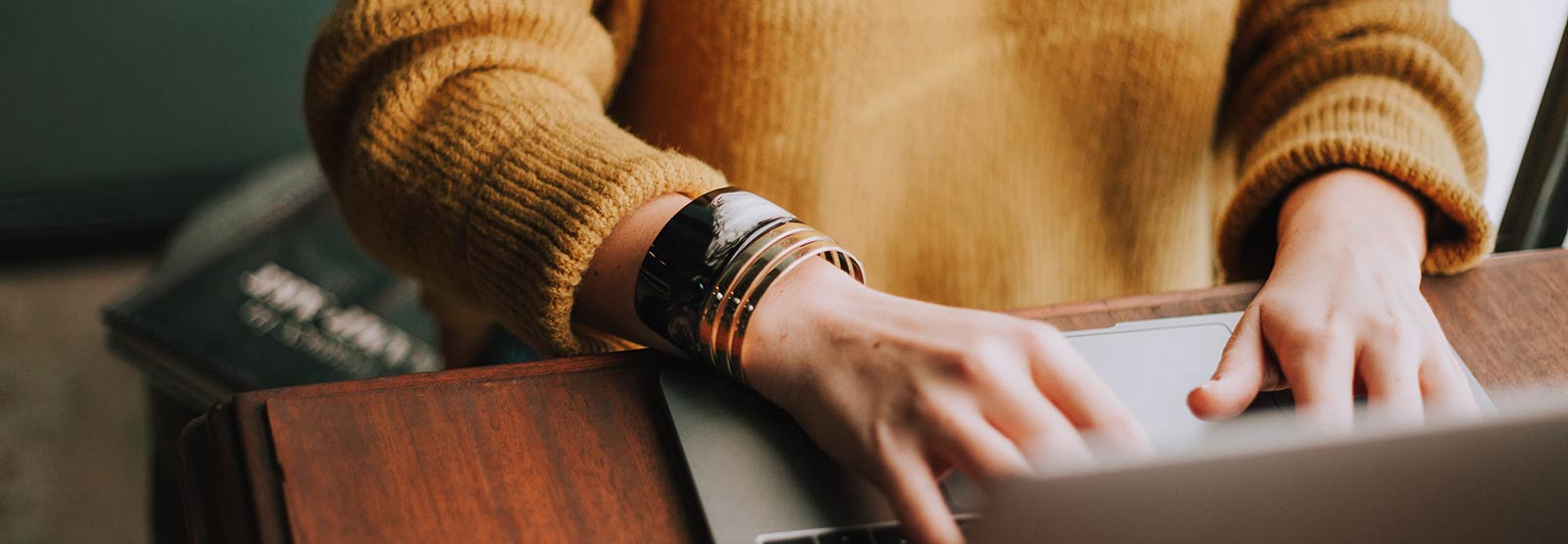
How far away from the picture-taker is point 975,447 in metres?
0.40

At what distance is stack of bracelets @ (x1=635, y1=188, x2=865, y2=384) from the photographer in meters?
0.46

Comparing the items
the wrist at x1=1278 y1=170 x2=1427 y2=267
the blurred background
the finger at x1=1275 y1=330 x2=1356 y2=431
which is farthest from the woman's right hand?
the blurred background

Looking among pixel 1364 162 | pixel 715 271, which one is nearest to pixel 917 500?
pixel 715 271

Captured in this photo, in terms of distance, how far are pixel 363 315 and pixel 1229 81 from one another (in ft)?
3.35

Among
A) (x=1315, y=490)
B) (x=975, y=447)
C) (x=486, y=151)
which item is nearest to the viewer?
(x=1315, y=490)

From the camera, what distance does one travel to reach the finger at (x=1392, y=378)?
18.3 inches

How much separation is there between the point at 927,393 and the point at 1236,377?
0.14 m

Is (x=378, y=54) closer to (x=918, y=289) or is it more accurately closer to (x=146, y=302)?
(x=918, y=289)

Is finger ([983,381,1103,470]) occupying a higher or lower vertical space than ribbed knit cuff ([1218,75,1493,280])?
lower

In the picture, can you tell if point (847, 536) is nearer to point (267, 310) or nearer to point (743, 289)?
point (743, 289)

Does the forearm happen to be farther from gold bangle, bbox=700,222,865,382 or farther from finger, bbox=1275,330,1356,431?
finger, bbox=1275,330,1356,431

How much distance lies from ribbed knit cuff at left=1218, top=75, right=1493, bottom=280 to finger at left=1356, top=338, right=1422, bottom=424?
118 millimetres

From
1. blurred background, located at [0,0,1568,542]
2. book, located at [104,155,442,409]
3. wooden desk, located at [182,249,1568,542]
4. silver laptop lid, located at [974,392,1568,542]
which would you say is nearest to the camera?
silver laptop lid, located at [974,392,1568,542]

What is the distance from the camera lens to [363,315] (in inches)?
52.7
